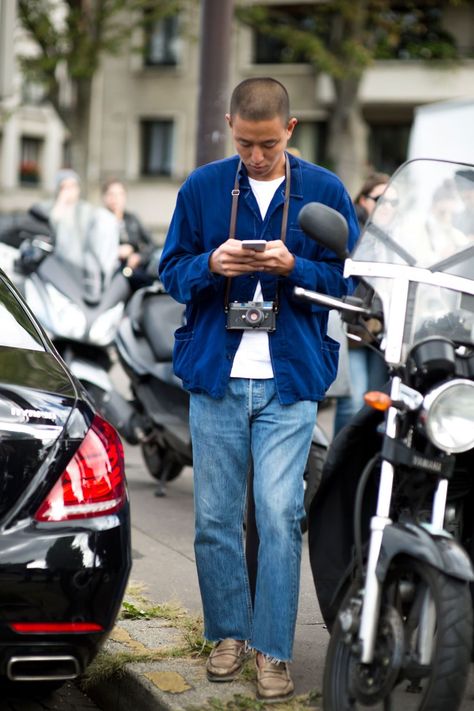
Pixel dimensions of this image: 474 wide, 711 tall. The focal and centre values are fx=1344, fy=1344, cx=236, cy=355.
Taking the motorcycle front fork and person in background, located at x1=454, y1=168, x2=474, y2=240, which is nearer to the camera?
the motorcycle front fork

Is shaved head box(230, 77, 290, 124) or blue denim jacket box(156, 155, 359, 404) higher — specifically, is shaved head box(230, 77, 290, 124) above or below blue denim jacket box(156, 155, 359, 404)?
above

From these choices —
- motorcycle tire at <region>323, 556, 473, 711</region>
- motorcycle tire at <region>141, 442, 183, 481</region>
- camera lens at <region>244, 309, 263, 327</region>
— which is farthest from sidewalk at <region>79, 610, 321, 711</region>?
motorcycle tire at <region>141, 442, 183, 481</region>

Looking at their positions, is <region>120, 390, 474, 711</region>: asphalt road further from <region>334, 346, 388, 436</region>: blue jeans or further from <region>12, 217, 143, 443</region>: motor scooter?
<region>334, 346, 388, 436</region>: blue jeans

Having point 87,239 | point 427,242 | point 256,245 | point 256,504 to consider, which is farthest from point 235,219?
point 87,239

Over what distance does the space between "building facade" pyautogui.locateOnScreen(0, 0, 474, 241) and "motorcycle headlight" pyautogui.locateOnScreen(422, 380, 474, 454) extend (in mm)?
31396

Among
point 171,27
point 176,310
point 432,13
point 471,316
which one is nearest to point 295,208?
point 471,316

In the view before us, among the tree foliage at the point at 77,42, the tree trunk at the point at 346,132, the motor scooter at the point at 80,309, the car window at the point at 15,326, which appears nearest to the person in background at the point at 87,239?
the motor scooter at the point at 80,309

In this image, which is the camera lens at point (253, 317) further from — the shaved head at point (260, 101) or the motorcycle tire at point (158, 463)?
the motorcycle tire at point (158, 463)

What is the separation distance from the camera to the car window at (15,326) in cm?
401

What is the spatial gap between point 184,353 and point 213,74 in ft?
13.3

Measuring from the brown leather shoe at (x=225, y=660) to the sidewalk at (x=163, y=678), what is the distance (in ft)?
0.09

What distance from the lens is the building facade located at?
35.1 metres

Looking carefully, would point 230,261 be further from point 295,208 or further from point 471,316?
point 471,316

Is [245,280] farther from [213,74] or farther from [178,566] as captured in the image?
[213,74]
